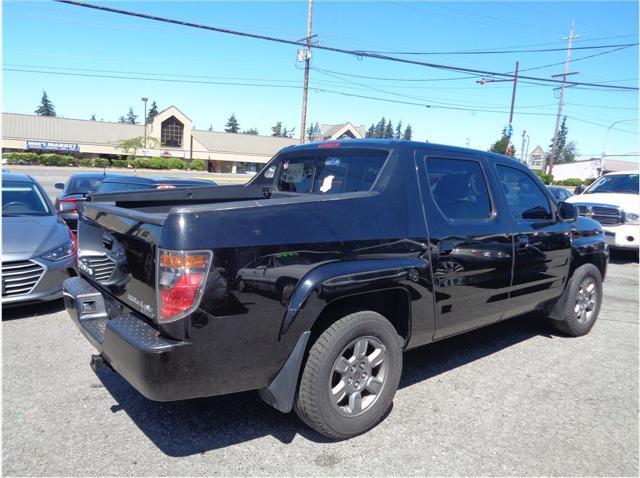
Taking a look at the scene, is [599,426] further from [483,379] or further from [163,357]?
[163,357]

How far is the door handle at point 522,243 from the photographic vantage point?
13.5ft

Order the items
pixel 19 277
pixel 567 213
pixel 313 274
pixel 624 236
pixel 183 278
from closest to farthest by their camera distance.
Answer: pixel 183 278
pixel 313 274
pixel 567 213
pixel 19 277
pixel 624 236

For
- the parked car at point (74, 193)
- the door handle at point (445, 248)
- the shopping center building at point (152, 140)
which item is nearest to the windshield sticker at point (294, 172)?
the door handle at point (445, 248)

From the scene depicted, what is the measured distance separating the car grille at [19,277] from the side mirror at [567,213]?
5483 mm

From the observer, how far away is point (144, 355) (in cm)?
244

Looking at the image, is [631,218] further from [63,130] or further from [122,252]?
[63,130]

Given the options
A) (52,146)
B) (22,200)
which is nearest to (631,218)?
(22,200)

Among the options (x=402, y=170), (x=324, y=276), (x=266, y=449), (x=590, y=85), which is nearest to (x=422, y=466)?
(x=266, y=449)

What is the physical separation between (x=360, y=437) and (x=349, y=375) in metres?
0.45

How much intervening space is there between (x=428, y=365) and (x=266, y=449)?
1937mm

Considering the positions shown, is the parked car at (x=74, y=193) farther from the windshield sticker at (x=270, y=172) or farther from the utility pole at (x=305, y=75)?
the utility pole at (x=305, y=75)

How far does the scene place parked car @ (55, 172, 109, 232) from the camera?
906 cm

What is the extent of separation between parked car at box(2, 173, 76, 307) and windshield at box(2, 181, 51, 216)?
0.01 meters

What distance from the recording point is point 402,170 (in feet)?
10.9
